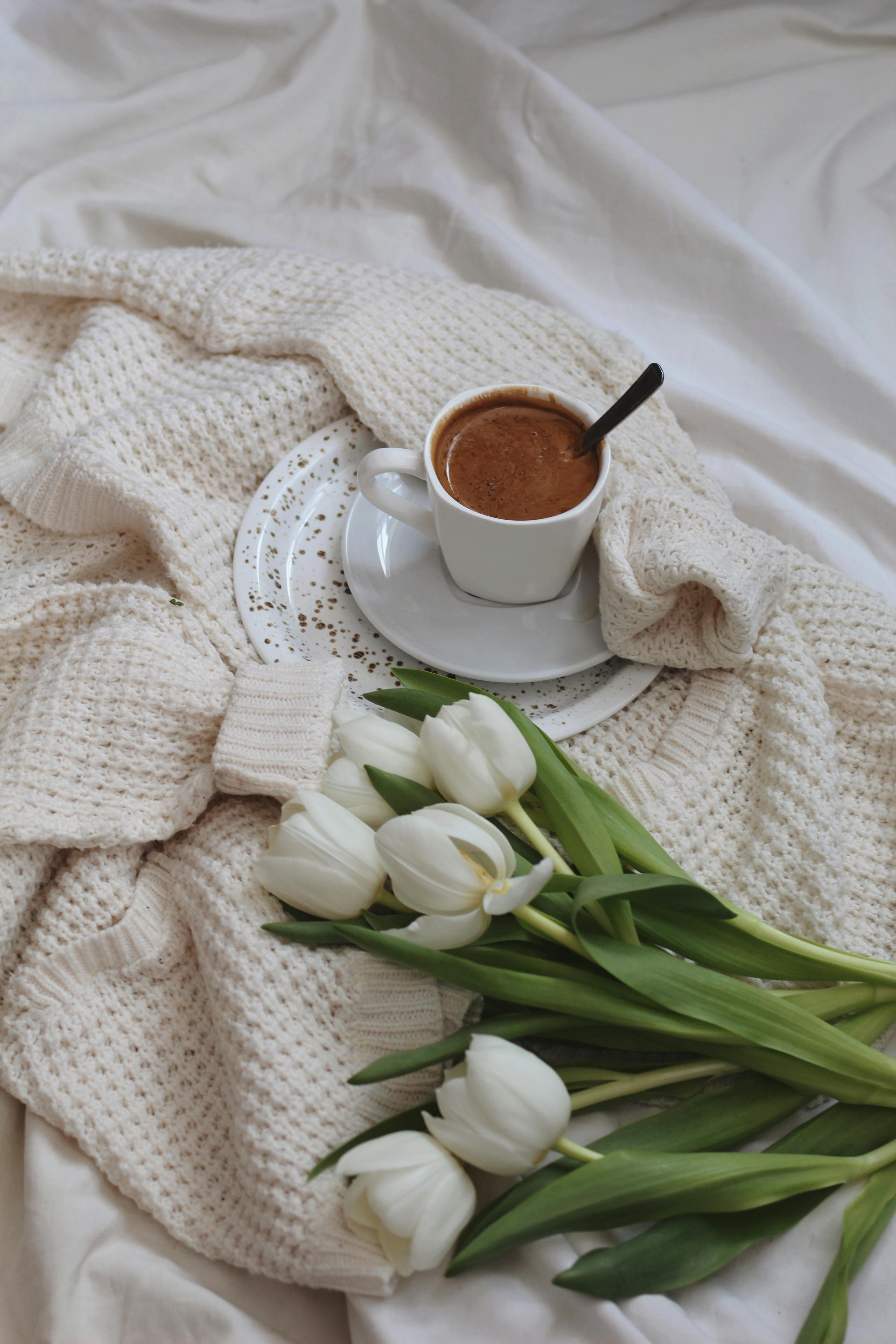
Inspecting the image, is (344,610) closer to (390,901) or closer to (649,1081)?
(390,901)

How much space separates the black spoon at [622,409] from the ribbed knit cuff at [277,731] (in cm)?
28

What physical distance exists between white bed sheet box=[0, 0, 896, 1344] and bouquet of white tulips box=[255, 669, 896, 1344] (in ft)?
1.54

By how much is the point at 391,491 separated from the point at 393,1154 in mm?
526

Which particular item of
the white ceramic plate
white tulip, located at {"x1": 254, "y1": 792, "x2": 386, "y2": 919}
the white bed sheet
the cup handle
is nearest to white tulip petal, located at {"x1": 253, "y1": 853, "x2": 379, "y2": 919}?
white tulip, located at {"x1": 254, "y1": 792, "x2": 386, "y2": 919}

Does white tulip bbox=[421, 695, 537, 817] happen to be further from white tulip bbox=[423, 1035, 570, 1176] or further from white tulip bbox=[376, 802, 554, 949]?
white tulip bbox=[423, 1035, 570, 1176]

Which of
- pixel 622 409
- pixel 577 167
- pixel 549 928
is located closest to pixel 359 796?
pixel 549 928

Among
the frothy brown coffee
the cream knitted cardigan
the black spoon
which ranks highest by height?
the black spoon

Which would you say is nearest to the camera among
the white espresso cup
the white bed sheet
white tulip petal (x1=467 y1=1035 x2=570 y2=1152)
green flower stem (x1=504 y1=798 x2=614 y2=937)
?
white tulip petal (x1=467 y1=1035 x2=570 y2=1152)

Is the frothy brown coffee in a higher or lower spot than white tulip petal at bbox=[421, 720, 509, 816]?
higher

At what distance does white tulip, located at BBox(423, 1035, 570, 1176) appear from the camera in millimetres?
538

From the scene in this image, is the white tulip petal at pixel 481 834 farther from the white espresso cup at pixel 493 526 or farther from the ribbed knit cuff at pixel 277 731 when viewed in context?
the white espresso cup at pixel 493 526

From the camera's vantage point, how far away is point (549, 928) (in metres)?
0.62

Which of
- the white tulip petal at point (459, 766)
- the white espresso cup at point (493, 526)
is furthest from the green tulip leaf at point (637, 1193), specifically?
the white espresso cup at point (493, 526)

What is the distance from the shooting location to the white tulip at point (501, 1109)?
54 centimetres
